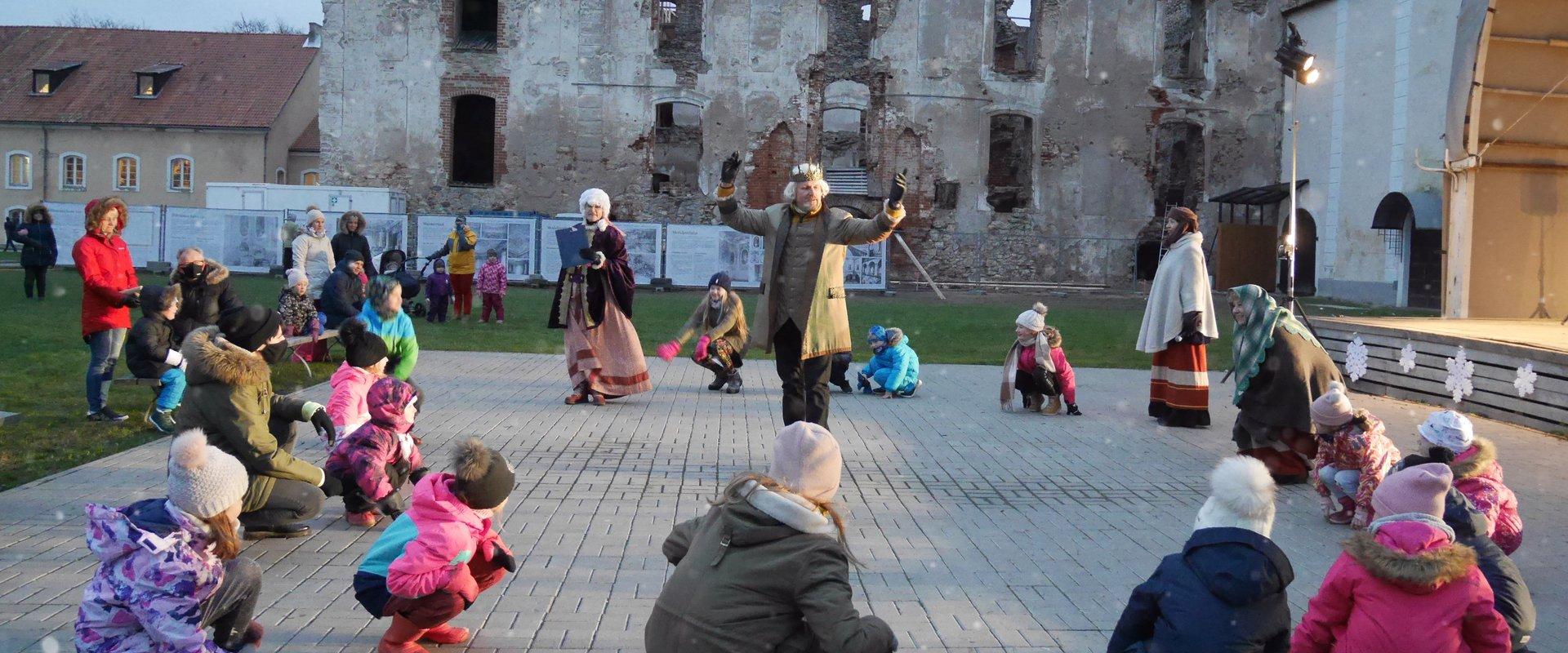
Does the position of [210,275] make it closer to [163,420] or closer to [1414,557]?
[163,420]

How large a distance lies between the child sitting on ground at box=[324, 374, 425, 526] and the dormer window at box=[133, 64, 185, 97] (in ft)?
165

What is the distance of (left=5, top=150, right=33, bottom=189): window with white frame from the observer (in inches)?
1983

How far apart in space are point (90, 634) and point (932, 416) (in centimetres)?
805

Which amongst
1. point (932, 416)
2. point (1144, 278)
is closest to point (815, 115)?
point (1144, 278)

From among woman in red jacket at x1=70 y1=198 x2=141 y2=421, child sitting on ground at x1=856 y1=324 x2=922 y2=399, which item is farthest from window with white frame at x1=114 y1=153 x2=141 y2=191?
child sitting on ground at x1=856 y1=324 x2=922 y2=399

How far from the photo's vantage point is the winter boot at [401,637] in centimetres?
428

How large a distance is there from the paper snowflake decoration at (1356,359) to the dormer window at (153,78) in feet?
160

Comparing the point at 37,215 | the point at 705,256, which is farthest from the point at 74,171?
the point at 37,215

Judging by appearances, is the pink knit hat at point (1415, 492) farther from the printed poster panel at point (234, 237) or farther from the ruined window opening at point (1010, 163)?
the ruined window opening at point (1010, 163)

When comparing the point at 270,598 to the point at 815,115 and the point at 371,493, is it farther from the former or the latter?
the point at 815,115

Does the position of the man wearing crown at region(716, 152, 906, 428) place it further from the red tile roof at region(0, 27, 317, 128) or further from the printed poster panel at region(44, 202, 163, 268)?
the red tile roof at region(0, 27, 317, 128)

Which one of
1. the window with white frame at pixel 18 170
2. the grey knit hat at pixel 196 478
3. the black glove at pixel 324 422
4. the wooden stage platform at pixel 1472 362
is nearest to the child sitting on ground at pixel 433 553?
the grey knit hat at pixel 196 478

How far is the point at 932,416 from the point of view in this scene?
36.3 ft

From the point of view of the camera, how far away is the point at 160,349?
9008mm
